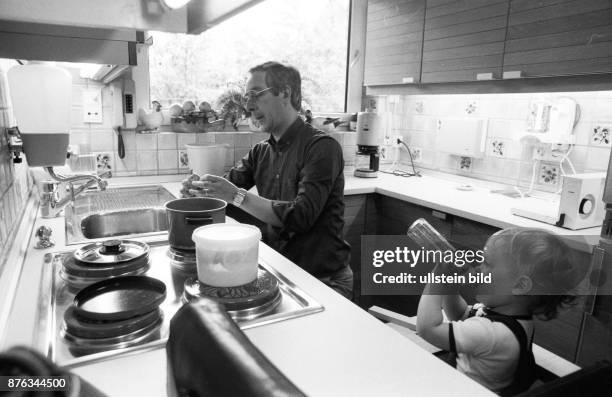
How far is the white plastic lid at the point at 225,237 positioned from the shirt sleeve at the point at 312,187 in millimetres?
570

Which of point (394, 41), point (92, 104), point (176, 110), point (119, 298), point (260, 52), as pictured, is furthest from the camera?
point (260, 52)

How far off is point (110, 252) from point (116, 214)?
838 millimetres

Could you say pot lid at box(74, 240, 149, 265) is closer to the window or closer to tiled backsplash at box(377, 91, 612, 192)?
the window

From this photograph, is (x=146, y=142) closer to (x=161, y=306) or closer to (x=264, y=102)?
(x=264, y=102)

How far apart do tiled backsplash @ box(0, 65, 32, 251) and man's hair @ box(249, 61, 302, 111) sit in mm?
872

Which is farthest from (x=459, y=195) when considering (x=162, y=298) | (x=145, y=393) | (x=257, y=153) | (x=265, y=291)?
(x=145, y=393)

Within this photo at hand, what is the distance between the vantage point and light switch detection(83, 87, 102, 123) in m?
2.26

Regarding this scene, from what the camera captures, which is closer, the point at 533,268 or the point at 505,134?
the point at 533,268

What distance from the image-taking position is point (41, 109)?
1.30m

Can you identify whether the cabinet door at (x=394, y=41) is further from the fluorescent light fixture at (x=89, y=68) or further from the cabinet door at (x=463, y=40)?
the fluorescent light fixture at (x=89, y=68)

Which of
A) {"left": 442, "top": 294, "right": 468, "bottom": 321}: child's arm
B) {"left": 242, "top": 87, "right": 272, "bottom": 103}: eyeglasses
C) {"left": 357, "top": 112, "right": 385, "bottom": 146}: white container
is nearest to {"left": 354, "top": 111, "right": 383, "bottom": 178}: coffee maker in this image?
{"left": 357, "top": 112, "right": 385, "bottom": 146}: white container

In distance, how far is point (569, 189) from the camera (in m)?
1.68

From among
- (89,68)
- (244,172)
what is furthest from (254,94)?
(89,68)

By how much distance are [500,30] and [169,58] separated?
71.9 inches
